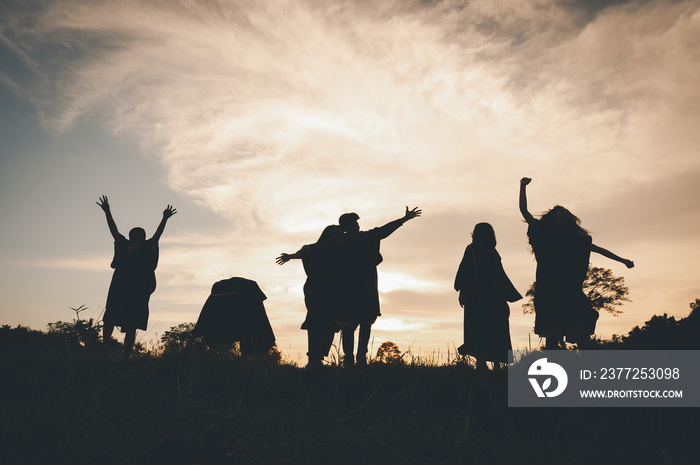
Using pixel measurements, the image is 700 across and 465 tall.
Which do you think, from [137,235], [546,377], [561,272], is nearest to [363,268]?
[561,272]

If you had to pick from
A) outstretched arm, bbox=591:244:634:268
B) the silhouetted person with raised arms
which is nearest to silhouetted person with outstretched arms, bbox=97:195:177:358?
the silhouetted person with raised arms

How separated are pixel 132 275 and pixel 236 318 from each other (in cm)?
224

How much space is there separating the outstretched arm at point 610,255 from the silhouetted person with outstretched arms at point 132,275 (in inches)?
280

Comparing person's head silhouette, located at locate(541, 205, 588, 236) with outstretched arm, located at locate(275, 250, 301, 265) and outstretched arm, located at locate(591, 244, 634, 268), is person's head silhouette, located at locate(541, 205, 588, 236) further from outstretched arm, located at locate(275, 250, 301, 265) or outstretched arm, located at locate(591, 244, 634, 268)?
outstretched arm, located at locate(275, 250, 301, 265)

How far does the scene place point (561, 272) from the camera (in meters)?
7.35

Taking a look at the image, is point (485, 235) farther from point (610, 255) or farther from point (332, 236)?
point (332, 236)

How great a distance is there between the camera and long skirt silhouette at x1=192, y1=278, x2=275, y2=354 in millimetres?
9516

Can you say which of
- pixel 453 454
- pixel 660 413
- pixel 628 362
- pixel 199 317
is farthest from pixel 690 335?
pixel 199 317

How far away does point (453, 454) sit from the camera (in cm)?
400

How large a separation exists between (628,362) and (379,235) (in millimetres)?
4093

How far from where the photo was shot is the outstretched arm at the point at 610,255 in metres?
6.95

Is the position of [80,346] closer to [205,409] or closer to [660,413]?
[205,409]

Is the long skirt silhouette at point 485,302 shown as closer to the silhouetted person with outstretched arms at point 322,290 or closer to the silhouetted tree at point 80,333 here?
the silhouetted person with outstretched arms at point 322,290

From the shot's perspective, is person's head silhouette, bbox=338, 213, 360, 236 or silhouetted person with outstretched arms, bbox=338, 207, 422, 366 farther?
person's head silhouette, bbox=338, 213, 360, 236
